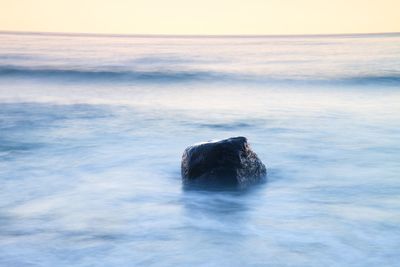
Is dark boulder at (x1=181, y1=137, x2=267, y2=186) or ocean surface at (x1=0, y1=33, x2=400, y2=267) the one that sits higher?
dark boulder at (x1=181, y1=137, x2=267, y2=186)

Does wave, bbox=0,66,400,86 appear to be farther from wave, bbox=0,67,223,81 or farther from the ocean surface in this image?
the ocean surface

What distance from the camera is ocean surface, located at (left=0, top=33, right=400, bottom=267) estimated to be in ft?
14.4

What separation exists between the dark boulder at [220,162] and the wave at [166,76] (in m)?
12.2

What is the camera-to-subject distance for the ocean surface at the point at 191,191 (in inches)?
173

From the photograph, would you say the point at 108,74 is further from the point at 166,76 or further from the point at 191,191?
the point at 191,191

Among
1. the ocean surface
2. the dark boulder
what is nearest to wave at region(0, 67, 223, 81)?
Result: the ocean surface

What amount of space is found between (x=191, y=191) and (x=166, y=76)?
45.6 feet

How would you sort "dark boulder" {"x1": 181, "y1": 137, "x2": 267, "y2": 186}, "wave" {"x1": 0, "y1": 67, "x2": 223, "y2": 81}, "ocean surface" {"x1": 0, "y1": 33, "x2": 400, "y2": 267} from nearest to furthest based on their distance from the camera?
"ocean surface" {"x1": 0, "y1": 33, "x2": 400, "y2": 267} → "dark boulder" {"x1": 181, "y1": 137, "x2": 267, "y2": 186} → "wave" {"x1": 0, "y1": 67, "x2": 223, "y2": 81}

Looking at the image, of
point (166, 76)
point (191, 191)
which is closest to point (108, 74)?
point (166, 76)

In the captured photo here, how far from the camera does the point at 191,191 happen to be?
575 cm

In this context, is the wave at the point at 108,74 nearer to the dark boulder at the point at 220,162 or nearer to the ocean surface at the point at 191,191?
the ocean surface at the point at 191,191

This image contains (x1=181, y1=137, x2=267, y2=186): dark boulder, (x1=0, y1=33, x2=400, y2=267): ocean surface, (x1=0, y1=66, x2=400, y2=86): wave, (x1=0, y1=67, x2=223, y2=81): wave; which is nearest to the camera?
(x1=0, y1=33, x2=400, y2=267): ocean surface

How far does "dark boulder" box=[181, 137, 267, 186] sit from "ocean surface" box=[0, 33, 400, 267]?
7.2 inches

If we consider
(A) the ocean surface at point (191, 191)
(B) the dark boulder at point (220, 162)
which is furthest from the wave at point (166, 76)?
(B) the dark boulder at point (220, 162)
